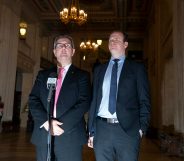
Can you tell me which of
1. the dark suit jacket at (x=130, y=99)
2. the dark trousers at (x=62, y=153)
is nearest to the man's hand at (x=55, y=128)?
the dark trousers at (x=62, y=153)

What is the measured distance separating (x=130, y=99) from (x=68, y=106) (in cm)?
61

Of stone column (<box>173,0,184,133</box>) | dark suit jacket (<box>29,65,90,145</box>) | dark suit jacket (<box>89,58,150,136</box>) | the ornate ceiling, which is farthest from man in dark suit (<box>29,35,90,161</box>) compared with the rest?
the ornate ceiling

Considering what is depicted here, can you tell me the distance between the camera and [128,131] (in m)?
2.73

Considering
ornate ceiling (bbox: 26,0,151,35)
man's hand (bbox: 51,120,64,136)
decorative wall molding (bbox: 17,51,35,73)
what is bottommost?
man's hand (bbox: 51,120,64,136)

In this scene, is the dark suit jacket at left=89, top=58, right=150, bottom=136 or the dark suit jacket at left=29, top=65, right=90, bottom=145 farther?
the dark suit jacket at left=89, top=58, right=150, bottom=136

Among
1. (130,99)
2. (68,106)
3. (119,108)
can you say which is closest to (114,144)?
(119,108)

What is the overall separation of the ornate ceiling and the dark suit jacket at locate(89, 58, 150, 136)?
1257cm

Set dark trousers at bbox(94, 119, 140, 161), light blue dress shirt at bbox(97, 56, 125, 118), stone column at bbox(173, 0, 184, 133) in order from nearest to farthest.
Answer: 1. dark trousers at bbox(94, 119, 140, 161)
2. light blue dress shirt at bbox(97, 56, 125, 118)
3. stone column at bbox(173, 0, 184, 133)

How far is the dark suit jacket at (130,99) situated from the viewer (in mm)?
2770

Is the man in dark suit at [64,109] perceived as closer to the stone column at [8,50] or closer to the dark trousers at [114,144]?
the dark trousers at [114,144]

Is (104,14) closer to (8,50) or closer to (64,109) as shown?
(8,50)

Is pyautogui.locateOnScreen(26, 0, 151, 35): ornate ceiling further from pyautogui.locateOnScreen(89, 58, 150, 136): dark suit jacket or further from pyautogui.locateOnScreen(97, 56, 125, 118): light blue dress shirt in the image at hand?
pyautogui.locateOnScreen(89, 58, 150, 136): dark suit jacket

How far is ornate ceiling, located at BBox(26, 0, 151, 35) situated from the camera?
15.7 metres

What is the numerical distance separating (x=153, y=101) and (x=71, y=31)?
8444 mm
